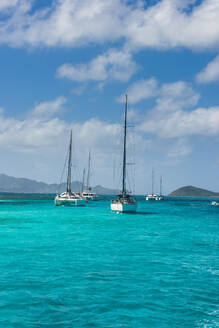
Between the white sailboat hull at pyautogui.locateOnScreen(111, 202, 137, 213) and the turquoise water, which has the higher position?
the white sailboat hull at pyautogui.locateOnScreen(111, 202, 137, 213)

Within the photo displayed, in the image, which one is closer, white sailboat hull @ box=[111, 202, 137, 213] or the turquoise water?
the turquoise water

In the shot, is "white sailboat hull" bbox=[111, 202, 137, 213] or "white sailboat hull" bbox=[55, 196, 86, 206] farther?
"white sailboat hull" bbox=[55, 196, 86, 206]

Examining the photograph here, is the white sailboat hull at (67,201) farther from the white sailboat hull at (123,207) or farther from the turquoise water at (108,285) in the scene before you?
the turquoise water at (108,285)

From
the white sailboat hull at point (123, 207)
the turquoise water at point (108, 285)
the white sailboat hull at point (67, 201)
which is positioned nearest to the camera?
the turquoise water at point (108, 285)

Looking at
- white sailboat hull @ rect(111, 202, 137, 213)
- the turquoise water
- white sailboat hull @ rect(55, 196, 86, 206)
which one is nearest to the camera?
the turquoise water

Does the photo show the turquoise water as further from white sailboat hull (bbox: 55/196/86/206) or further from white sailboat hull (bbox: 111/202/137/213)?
white sailboat hull (bbox: 55/196/86/206)

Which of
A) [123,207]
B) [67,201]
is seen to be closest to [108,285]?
[123,207]

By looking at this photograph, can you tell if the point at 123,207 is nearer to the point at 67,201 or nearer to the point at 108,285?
the point at 67,201

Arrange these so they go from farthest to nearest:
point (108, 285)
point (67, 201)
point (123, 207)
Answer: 1. point (67, 201)
2. point (123, 207)
3. point (108, 285)

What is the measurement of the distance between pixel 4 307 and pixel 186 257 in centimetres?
1194

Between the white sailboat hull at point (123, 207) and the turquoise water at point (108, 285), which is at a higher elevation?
the white sailboat hull at point (123, 207)

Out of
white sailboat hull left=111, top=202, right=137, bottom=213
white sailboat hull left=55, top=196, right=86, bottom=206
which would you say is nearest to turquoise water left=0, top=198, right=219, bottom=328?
white sailboat hull left=111, top=202, right=137, bottom=213

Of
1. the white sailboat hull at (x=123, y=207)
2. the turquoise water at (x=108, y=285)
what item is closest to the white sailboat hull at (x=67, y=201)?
the white sailboat hull at (x=123, y=207)

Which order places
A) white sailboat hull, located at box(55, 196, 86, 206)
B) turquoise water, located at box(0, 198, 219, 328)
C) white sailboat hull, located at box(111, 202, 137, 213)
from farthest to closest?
white sailboat hull, located at box(55, 196, 86, 206), white sailboat hull, located at box(111, 202, 137, 213), turquoise water, located at box(0, 198, 219, 328)
